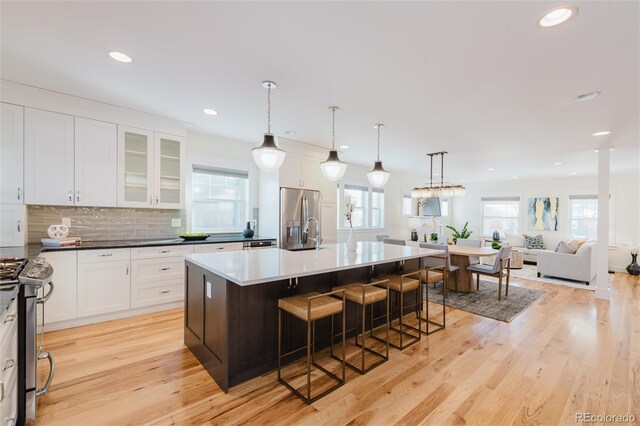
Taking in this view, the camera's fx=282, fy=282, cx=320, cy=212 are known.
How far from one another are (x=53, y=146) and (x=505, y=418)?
482cm

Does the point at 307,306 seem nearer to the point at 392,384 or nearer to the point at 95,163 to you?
the point at 392,384

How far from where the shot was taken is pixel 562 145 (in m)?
4.55

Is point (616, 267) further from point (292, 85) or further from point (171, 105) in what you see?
point (171, 105)

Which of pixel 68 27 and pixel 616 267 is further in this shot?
pixel 616 267

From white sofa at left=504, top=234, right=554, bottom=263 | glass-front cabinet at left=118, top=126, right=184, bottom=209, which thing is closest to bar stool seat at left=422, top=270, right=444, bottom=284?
glass-front cabinet at left=118, top=126, right=184, bottom=209

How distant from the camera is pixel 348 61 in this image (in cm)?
222

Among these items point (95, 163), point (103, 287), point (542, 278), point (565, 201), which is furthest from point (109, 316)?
point (565, 201)

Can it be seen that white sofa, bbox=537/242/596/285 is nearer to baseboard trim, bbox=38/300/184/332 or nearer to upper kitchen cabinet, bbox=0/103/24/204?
baseboard trim, bbox=38/300/184/332

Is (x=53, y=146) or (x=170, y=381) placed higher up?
(x=53, y=146)

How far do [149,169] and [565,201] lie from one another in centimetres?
1000

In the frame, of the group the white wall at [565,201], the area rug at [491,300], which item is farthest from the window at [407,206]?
the area rug at [491,300]

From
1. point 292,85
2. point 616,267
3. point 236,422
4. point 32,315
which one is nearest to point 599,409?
point 236,422

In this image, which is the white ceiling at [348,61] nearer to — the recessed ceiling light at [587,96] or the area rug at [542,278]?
the recessed ceiling light at [587,96]

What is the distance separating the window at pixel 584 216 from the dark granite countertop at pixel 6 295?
1053 cm
